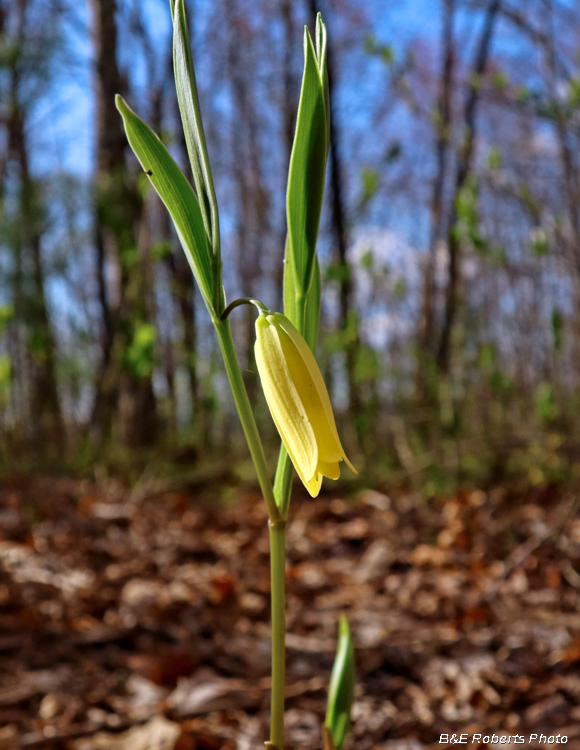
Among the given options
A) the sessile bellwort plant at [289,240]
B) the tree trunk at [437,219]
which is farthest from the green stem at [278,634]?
the tree trunk at [437,219]

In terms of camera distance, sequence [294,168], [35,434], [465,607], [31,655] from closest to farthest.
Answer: [294,168] < [31,655] < [465,607] < [35,434]

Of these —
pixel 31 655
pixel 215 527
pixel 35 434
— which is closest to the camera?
pixel 31 655

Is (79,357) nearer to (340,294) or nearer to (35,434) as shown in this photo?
(35,434)

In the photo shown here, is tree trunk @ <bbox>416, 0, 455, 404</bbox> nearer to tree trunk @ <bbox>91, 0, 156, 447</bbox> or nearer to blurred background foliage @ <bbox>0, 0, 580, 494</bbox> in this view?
blurred background foliage @ <bbox>0, 0, 580, 494</bbox>

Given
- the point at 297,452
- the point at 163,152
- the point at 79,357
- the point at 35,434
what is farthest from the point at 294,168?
the point at 79,357

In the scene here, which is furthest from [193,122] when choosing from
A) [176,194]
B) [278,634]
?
[278,634]

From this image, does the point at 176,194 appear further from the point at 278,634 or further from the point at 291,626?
the point at 291,626

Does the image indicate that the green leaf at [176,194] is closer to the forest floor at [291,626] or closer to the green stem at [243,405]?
the green stem at [243,405]
